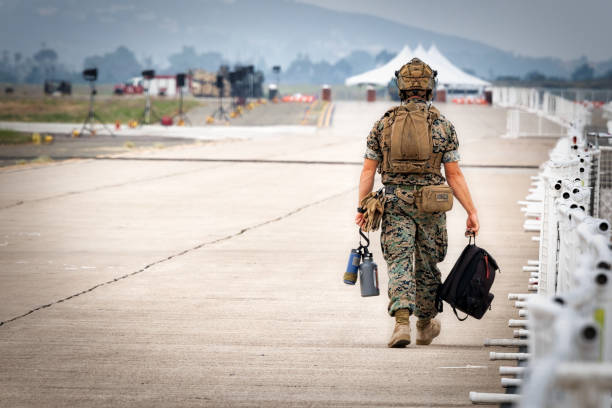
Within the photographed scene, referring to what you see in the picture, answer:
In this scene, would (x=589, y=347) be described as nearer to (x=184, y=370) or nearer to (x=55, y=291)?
(x=184, y=370)

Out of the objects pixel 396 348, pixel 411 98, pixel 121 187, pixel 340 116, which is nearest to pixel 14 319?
pixel 396 348

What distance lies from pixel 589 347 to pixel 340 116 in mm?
53400

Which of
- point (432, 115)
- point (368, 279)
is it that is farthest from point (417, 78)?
point (368, 279)

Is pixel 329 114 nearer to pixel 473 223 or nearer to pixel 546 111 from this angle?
pixel 546 111

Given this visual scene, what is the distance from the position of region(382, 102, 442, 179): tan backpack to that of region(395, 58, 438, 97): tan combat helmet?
140 mm

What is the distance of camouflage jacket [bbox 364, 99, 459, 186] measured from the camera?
263 inches

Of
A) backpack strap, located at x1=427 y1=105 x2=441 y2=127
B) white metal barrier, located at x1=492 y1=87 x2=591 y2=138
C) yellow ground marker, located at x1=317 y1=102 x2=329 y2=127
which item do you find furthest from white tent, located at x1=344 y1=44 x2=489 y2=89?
backpack strap, located at x1=427 y1=105 x2=441 y2=127

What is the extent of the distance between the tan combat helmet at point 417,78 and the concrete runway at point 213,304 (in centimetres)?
190

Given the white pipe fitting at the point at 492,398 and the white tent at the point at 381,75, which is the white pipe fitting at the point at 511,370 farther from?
the white tent at the point at 381,75

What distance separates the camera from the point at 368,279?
6.90 metres

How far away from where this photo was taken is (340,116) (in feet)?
184

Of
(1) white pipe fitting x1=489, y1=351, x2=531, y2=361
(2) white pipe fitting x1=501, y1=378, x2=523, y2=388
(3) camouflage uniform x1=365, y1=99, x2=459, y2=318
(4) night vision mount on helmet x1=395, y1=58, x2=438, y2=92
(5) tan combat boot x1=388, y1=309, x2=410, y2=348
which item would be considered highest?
(4) night vision mount on helmet x1=395, y1=58, x2=438, y2=92

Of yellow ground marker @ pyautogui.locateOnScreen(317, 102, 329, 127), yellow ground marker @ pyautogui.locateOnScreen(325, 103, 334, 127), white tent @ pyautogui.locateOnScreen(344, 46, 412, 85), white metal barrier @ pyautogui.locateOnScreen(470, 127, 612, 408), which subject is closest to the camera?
white metal barrier @ pyautogui.locateOnScreen(470, 127, 612, 408)

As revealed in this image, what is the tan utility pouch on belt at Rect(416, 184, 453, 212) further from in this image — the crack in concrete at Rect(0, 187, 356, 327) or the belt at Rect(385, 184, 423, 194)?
the crack in concrete at Rect(0, 187, 356, 327)
